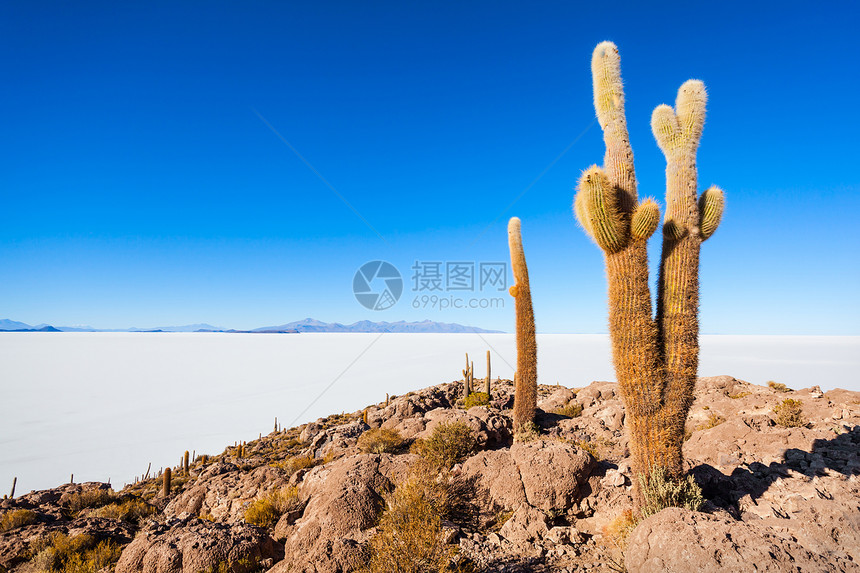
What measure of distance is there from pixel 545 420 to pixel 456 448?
6289 mm

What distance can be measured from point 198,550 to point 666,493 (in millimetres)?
6654

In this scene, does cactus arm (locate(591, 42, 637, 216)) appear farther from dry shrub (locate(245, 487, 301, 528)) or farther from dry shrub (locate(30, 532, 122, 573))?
dry shrub (locate(30, 532, 122, 573))

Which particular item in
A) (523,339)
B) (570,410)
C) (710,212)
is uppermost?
(710,212)

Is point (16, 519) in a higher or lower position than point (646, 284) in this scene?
lower

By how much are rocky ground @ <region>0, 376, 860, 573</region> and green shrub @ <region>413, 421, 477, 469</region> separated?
0.61m

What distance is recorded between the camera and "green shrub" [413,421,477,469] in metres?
9.76

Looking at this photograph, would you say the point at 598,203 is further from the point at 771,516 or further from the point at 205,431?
the point at 205,431

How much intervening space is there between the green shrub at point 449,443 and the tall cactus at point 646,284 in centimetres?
461

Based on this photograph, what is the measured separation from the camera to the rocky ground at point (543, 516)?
4.62 metres

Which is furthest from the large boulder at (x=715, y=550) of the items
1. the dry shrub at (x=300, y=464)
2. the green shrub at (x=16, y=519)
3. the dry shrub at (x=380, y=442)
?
the green shrub at (x=16, y=519)

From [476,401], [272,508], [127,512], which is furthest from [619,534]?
[476,401]

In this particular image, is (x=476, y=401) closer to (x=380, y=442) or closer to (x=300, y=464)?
(x=380, y=442)

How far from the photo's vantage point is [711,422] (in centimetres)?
1252

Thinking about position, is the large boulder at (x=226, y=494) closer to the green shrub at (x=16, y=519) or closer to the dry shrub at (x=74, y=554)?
the dry shrub at (x=74, y=554)
